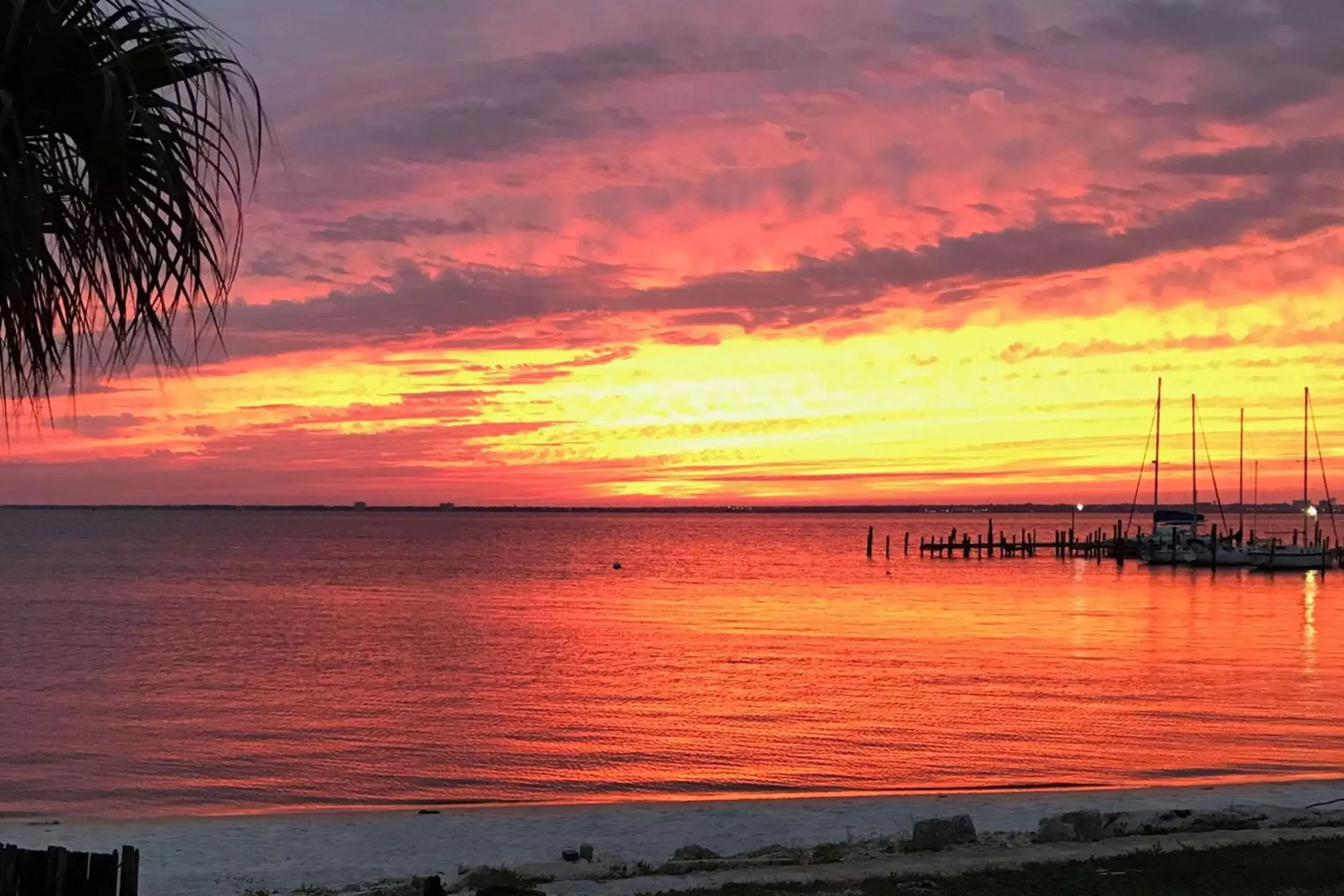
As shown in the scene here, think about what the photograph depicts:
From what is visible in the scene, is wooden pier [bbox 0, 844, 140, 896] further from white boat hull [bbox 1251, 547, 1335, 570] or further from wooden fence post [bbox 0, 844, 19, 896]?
white boat hull [bbox 1251, 547, 1335, 570]

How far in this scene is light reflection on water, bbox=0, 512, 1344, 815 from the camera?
2412 cm

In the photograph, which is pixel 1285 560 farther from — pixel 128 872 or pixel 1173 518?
pixel 128 872

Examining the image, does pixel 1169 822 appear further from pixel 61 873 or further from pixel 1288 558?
pixel 1288 558

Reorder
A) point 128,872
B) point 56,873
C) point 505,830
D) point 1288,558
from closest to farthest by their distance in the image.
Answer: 1. point 56,873
2. point 128,872
3. point 505,830
4. point 1288,558

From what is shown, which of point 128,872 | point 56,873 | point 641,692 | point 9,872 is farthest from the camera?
point 641,692

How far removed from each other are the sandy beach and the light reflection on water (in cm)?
217

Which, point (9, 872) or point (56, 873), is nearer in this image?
point (9, 872)

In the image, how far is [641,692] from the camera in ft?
118

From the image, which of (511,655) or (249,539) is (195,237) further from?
(249,539)

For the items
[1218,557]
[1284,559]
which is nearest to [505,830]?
[1284,559]

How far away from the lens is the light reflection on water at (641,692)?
79.2 ft

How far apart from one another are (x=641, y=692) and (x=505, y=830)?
17558 mm

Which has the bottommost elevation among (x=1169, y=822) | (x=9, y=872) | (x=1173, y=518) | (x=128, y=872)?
(x=1169, y=822)

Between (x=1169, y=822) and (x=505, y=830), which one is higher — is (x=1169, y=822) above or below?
above
